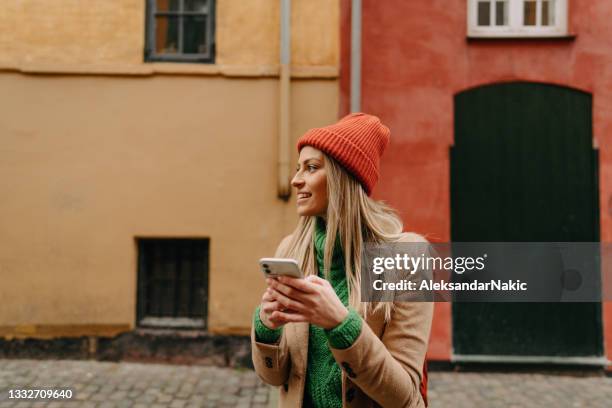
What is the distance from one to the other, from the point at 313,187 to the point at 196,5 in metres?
5.20

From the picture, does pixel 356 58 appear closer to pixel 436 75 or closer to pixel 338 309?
pixel 436 75

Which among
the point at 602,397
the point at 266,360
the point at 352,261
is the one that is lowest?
the point at 602,397

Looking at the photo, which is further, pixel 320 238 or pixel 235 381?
pixel 235 381

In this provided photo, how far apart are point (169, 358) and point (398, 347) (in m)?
4.92

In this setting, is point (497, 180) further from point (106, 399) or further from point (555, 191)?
point (106, 399)

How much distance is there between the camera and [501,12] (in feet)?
21.0

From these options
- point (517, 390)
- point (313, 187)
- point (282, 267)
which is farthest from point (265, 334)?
point (517, 390)

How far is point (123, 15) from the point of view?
239 inches

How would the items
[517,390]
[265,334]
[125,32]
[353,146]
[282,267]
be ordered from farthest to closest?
[125,32] < [517,390] < [353,146] < [265,334] < [282,267]

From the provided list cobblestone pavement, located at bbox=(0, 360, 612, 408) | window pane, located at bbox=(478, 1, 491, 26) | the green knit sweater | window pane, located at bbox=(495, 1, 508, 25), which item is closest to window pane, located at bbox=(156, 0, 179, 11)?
window pane, located at bbox=(478, 1, 491, 26)

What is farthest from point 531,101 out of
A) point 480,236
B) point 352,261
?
point 352,261

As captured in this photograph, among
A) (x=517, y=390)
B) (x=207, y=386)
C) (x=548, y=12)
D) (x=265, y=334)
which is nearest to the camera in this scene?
(x=265, y=334)

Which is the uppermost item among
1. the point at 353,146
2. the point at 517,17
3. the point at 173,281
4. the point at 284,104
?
the point at 517,17

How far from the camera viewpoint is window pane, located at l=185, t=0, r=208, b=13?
20.7 feet
